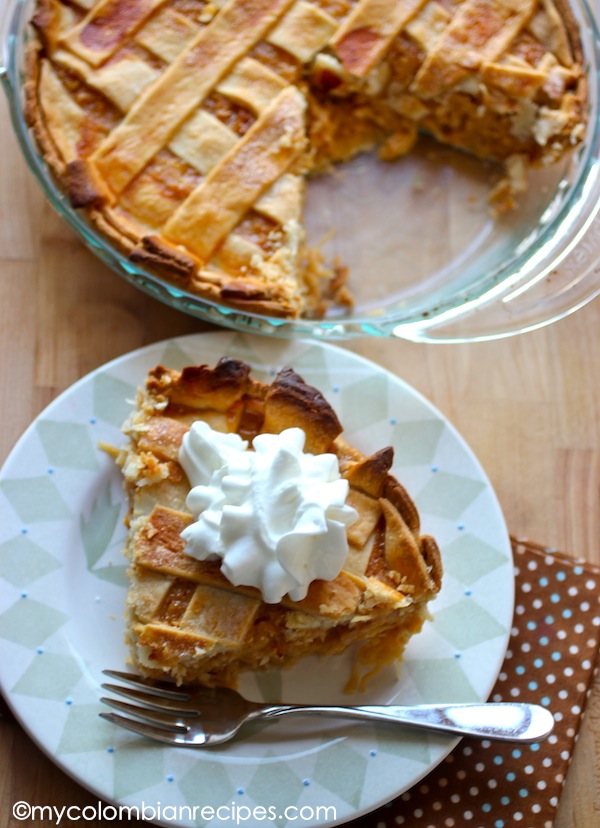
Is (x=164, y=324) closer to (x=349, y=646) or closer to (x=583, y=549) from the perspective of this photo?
(x=349, y=646)

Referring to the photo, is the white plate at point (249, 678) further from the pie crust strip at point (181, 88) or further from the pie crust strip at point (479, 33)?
the pie crust strip at point (479, 33)

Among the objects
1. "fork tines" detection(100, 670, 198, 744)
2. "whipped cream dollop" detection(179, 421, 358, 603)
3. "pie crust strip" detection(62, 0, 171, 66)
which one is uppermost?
"pie crust strip" detection(62, 0, 171, 66)

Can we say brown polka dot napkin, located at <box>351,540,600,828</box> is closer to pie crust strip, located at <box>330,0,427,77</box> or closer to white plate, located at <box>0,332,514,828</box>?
white plate, located at <box>0,332,514,828</box>

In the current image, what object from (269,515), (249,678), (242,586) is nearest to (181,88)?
(269,515)

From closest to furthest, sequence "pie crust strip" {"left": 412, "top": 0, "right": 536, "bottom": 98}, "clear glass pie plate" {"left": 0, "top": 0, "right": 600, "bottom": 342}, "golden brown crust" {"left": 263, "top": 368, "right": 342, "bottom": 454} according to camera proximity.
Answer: "golden brown crust" {"left": 263, "top": 368, "right": 342, "bottom": 454} < "clear glass pie plate" {"left": 0, "top": 0, "right": 600, "bottom": 342} < "pie crust strip" {"left": 412, "top": 0, "right": 536, "bottom": 98}

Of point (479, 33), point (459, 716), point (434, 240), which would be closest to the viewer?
point (459, 716)

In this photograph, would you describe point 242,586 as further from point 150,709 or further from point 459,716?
point 459,716

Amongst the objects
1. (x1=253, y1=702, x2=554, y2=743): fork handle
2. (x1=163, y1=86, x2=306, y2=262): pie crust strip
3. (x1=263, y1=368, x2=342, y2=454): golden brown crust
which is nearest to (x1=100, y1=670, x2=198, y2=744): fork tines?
(x1=253, y1=702, x2=554, y2=743): fork handle
